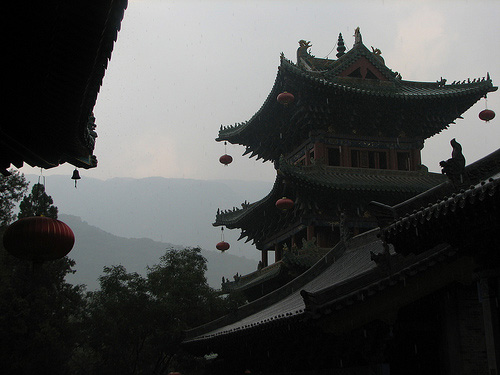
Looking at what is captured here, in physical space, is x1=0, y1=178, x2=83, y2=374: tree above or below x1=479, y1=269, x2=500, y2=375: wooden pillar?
above

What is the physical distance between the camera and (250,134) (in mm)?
25578

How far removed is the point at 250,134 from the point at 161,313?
8154 mm

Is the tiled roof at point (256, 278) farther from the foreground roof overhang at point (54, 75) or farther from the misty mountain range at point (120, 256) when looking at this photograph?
the misty mountain range at point (120, 256)

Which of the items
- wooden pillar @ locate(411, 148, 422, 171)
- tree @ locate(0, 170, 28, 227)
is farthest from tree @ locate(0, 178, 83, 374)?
wooden pillar @ locate(411, 148, 422, 171)

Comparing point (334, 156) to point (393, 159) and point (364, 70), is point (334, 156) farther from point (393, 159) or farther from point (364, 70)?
point (364, 70)

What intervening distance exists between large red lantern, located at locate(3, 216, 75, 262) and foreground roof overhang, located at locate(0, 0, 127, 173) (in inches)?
42.4

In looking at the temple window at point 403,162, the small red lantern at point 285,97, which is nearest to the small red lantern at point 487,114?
the temple window at point 403,162

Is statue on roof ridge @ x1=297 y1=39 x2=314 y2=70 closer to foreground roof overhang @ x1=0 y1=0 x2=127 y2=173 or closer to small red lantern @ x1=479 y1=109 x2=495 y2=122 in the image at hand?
small red lantern @ x1=479 y1=109 x2=495 y2=122

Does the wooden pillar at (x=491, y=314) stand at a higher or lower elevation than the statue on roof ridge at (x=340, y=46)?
lower

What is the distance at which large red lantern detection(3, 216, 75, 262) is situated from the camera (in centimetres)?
834

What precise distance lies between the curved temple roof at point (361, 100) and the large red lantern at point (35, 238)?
13.7 metres

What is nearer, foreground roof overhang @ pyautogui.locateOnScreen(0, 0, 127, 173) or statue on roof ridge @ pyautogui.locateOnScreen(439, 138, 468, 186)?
foreground roof overhang @ pyautogui.locateOnScreen(0, 0, 127, 173)

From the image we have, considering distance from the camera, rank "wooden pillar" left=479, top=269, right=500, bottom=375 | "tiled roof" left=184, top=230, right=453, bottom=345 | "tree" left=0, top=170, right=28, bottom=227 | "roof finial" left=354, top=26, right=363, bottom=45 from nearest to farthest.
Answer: "wooden pillar" left=479, top=269, right=500, bottom=375 → "tiled roof" left=184, top=230, right=453, bottom=345 → "roof finial" left=354, top=26, right=363, bottom=45 → "tree" left=0, top=170, right=28, bottom=227

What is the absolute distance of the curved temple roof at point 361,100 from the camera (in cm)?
2136
